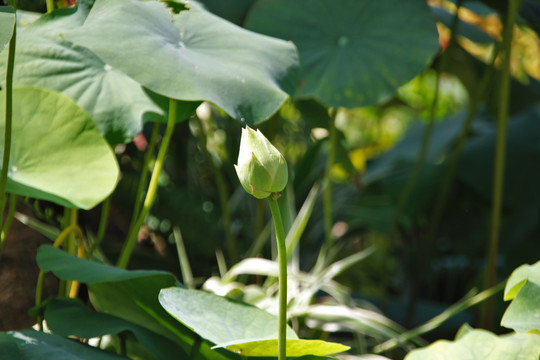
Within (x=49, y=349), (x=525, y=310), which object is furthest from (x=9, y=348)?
(x=525, y=310)

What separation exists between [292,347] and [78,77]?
48cm

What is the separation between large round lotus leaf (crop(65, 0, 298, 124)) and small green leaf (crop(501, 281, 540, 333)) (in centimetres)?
33

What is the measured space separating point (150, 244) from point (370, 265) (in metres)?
0.73

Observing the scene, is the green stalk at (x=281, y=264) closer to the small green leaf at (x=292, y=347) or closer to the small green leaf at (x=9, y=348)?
the small green leaf at (x=292, y=347)

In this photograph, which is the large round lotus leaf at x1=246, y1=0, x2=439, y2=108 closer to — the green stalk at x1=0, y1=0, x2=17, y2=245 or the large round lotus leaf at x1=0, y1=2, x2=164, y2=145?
the large round lotus leaf at x1=0, y1=2, x2=164, y2=145

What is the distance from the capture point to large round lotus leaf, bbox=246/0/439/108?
0.97 meters

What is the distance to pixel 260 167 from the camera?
0.43 meters

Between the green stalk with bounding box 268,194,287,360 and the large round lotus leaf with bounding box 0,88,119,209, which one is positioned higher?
the green stalk with bounding box 268,194,287,360

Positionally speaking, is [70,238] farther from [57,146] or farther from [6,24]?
[6,24]

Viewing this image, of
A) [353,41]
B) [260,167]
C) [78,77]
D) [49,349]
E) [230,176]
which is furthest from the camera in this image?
[230,176]

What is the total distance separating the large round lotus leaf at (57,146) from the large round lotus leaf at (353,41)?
0.39 metres

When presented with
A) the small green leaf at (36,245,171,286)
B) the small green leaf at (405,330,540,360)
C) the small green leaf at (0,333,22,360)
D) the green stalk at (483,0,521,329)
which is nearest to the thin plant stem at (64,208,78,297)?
the small green leaf at (36,245,171,286)

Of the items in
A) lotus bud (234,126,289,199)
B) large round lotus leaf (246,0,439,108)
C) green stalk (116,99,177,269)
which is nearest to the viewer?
lotus bud (234,126,289,199)

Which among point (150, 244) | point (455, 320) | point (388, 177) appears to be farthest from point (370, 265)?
point (150, 244)
